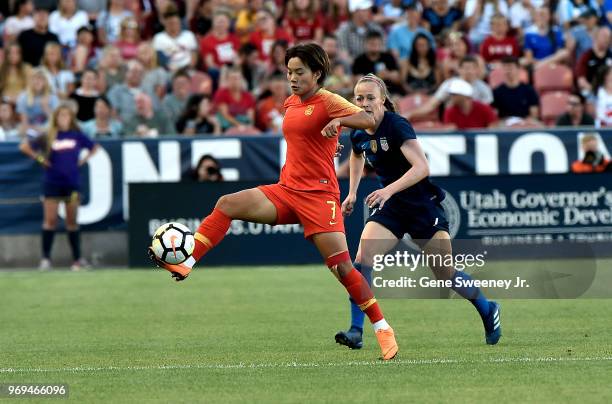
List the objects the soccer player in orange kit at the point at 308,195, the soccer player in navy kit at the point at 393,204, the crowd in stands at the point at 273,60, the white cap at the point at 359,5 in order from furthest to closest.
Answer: the white cap at the point at 359,5 < the crowd in stands at the point at 273,60 < the soccer player in navy kit at the point at 393,204 < the soccer player in orange kit at the point at 308,195

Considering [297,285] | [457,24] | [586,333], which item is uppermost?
[457,24]

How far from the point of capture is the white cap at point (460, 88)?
19.2 meters

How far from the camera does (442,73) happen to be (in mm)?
21609

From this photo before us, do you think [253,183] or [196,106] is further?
[196,106]

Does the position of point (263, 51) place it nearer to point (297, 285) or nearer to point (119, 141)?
point (119, 141)

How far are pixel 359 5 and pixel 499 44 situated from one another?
103 inches

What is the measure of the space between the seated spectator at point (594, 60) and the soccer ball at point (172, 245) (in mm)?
13933

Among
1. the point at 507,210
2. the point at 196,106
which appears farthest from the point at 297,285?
the point at 196,106

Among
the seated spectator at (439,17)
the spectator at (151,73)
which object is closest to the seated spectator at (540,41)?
the seated spectator at (439,17)

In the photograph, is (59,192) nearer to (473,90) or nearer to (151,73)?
(151,73)

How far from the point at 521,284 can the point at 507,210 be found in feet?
11.5

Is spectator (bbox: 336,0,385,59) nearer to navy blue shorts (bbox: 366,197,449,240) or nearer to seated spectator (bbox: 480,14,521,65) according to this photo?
seated spectator (bbox: 480,14,521,65)

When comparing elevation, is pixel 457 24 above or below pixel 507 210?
above

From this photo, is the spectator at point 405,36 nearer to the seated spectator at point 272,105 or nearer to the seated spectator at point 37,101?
the seated spectator at point 272,105
